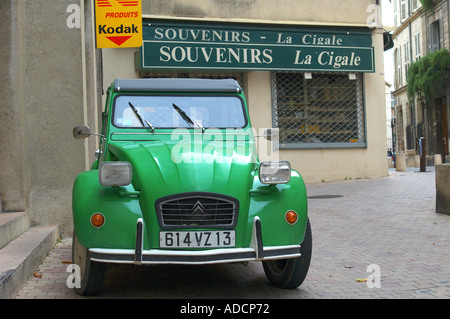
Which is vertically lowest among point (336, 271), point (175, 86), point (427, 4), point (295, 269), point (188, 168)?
point (336, 271)

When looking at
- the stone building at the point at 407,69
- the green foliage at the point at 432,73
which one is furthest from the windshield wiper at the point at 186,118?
the green foliage at the point at 432,73

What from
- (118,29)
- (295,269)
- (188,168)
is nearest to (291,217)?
(295,269)

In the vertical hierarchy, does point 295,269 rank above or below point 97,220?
below

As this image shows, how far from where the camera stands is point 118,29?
324 inches

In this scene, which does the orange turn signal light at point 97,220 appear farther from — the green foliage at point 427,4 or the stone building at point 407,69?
the green foliage at point 427,4

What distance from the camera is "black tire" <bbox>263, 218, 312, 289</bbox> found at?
442 centimetres

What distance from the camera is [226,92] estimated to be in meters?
5.69

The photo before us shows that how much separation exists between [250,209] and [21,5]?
4859 millimetres

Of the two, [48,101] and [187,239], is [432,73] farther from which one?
[187,239]

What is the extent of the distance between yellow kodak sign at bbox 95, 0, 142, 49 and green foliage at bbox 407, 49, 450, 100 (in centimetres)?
2615

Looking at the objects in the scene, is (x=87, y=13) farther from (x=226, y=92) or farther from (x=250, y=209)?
(x=250, y=209)

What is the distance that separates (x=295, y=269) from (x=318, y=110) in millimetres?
12229

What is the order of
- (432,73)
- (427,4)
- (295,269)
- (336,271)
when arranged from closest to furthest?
(295,269)
(336,271)
(432,73)
(427,4)

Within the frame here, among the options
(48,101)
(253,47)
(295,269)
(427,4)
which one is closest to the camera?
(295,269)
